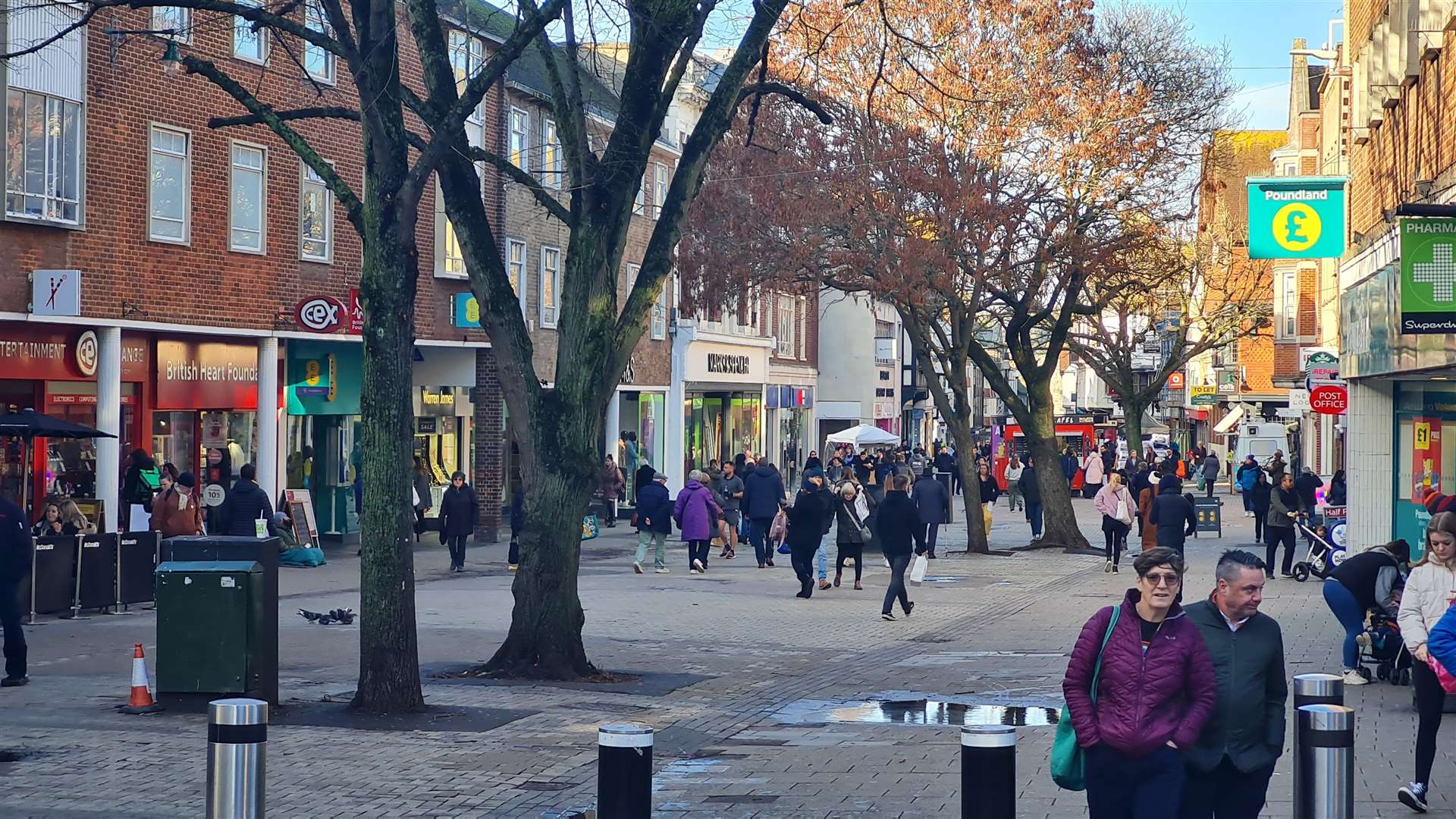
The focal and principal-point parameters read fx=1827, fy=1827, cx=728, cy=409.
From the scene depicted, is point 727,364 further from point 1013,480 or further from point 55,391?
point 55,391

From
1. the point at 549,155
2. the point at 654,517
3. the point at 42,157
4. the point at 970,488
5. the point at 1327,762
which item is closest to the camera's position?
the point at 1327,762

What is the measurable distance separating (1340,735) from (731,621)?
43.9ft

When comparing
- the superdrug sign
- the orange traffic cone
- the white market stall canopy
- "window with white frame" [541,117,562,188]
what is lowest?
the orange traffic cone

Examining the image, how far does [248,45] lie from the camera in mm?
27406

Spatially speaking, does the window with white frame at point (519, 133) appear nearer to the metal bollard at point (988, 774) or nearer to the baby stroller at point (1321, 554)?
the baby stroller at point (1321, 554)

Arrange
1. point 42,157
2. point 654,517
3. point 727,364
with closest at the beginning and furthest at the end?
point 42,157 < point 654,517 < point 727,364

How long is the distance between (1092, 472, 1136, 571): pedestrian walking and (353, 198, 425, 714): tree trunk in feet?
55.1

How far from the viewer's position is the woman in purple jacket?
609 cm

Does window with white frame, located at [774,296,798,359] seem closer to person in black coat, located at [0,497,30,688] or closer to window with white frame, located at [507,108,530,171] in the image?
window with white frame, located at [507,108,530,171]

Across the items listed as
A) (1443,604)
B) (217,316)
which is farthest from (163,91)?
(1443,604)

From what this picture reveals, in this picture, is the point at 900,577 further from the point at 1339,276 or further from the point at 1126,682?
the point at 1126,682

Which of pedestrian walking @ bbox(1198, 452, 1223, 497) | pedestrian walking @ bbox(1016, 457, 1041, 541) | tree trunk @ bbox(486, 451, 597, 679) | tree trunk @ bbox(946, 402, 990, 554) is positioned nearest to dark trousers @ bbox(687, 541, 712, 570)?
tree trunk @ bbox(946, 402, 990, 554)

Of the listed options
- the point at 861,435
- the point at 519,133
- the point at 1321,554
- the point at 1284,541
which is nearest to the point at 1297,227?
the point at 1321,554

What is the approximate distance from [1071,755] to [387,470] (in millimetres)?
6871
